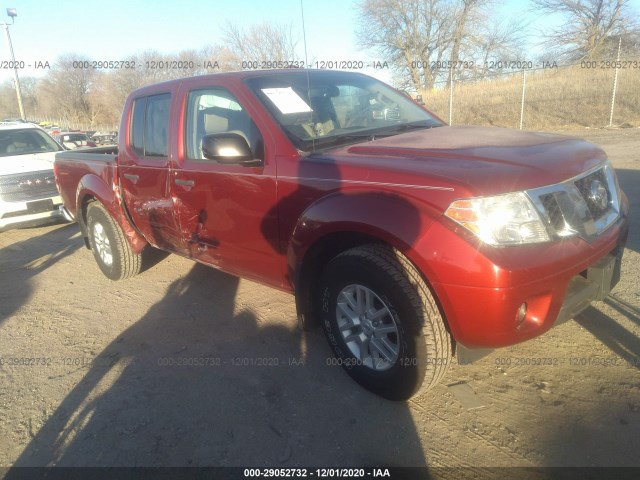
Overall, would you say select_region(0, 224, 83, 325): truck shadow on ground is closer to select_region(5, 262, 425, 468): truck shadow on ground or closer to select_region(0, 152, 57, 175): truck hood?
select_region(0, 152, 57, 175): truck hood

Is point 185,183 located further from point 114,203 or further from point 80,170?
point 80,170

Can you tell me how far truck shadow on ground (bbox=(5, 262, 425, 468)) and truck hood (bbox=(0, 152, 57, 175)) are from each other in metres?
4.88

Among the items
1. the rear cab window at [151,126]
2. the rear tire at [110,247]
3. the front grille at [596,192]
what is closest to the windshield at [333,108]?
the rear cab window at [151,126]

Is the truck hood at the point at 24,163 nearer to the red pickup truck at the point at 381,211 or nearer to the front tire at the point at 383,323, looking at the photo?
the red pickup truck at the point at 381,211

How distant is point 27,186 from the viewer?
7078mm

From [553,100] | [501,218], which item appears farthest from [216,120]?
[553,100]

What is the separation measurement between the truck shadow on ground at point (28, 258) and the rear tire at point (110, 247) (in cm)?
79

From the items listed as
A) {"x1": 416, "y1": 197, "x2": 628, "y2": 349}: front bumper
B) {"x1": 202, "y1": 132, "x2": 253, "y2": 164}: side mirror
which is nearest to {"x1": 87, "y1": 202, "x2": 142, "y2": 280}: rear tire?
{"x1": 202, "y1": 132, "x2": 253, "y2": 164}: side mirror

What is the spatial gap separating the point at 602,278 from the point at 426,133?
4.69 feet

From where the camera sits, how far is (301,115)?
10.4ft

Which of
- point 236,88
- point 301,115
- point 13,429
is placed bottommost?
point 13,429

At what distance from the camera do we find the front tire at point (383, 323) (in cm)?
236

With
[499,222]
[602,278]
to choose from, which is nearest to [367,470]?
[499,222]

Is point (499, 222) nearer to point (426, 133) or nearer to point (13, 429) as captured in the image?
point (426, 133)
